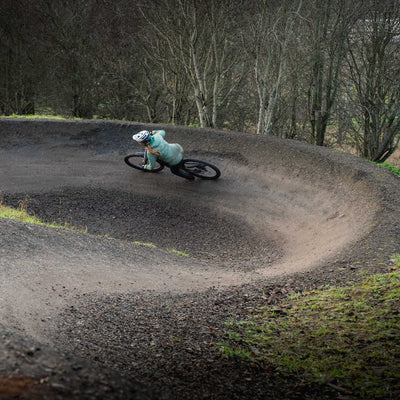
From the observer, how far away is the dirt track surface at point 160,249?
4.30 m

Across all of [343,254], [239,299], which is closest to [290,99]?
[343,254]

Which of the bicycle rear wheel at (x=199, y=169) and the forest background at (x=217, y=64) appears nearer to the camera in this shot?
the bicycle rear wheel at (x=199, y=169)

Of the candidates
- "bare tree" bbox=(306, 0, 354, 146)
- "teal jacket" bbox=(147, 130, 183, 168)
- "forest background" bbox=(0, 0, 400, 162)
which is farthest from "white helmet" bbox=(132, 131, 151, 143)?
"bare tree" bbox=(306, 0, 354, 146)

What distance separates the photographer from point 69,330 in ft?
17.1

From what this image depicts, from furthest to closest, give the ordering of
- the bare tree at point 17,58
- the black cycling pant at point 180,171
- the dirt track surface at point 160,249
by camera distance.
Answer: the bare tree at point 17,58 → the black cycling pant at point 180,171 → the dirt track surface at point 160,249

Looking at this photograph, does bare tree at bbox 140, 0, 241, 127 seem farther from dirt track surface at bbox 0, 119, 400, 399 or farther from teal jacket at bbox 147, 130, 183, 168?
teal jacket at bbox 147, 130, 183, 168

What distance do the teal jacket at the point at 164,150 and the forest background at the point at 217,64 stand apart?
6504mm

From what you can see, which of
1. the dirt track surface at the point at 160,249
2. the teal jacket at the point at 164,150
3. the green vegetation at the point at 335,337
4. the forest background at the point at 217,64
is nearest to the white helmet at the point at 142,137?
the teal jacket at the point at 164,150

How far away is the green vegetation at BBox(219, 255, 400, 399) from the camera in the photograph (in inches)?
169

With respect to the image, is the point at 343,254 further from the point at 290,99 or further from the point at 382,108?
the point at 290,99

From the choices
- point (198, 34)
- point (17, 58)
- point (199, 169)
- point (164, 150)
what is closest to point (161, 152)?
point (164, 150)

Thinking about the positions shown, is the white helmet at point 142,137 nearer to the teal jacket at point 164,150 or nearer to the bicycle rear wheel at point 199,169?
the teal jacket at point 164,150

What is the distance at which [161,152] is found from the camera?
504 inches

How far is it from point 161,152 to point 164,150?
0.37ft
